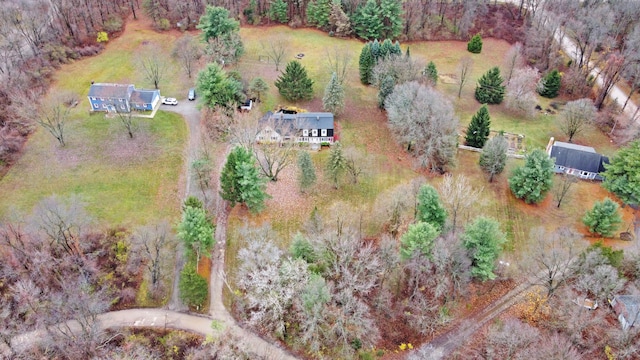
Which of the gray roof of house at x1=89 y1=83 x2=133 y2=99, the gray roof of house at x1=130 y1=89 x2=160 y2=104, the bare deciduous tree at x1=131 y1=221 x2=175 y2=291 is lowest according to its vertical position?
the bare deciduous tree at x1=131 y1=221 x2=175 y2=291

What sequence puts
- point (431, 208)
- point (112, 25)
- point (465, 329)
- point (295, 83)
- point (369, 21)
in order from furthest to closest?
point (369, 21)
point (112, 25)
point (295, 83)
point (431, 208)
point (465, 329)

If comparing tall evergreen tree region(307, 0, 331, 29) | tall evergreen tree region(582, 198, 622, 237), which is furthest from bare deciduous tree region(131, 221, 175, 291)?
tall evergreen tree region(307, 0, 331, 29)

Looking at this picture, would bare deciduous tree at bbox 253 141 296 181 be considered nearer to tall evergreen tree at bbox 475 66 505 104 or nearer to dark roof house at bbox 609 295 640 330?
tall evergreen tree at bbox 475 66 505 104

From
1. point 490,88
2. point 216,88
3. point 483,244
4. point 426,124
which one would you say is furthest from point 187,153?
point 490,88

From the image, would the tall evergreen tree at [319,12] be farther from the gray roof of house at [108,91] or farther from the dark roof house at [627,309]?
the dark roof house at [627,309]

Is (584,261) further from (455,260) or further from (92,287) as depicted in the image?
(92,287)

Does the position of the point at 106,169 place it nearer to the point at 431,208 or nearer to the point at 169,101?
the point at 169,101

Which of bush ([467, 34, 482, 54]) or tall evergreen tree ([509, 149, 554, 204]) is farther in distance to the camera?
bush ([467, 34, 482, 54])
